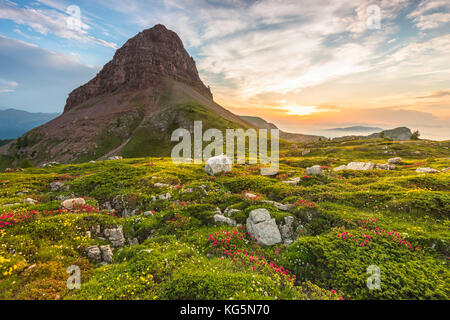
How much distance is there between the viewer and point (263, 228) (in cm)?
1354

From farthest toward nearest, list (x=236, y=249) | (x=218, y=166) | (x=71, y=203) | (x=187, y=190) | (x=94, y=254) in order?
(x=218, y=166)
(x=187, y=190)
(x=71, y=203)
(x=236, y=249)
(x=94, y=254)

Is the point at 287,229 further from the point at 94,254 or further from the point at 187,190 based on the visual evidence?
the point at 94,254

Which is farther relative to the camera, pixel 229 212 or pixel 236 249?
pixel 229 212

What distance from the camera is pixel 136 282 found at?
8.43m

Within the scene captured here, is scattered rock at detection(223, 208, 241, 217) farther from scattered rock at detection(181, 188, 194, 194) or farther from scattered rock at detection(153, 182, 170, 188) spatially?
scattered rock at detection(153, 182, 170, 188)

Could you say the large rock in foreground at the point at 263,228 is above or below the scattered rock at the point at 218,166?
below

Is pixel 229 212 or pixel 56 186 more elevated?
pixel 56 186

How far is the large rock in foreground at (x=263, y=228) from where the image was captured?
42.4 ft

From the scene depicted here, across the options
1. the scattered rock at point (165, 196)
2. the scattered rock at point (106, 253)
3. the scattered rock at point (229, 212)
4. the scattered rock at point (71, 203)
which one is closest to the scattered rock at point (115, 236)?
the scattered rock at point (106, 253)

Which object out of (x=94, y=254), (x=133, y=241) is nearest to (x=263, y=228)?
(x=133, y=241)

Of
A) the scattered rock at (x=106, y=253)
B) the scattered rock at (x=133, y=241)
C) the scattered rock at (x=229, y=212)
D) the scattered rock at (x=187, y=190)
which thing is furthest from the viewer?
the scattered rock at (x=187, y=190)

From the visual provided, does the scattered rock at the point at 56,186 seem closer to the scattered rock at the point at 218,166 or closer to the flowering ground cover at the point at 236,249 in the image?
the flowering ground cover at the point at 236,249

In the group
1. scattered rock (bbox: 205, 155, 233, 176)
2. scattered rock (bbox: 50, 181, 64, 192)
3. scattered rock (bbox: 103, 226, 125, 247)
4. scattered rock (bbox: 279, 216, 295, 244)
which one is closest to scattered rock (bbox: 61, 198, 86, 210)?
scattered rock (bbox: 103, 226, 125, 247)
